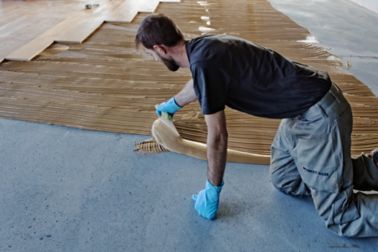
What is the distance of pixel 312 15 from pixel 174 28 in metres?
4.79

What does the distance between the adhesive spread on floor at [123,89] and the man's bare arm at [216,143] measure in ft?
2.31

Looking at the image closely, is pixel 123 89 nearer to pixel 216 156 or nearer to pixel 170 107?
pixel 170 107

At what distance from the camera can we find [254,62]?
1475mm

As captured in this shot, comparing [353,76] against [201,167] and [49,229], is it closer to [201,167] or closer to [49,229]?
[201,167]

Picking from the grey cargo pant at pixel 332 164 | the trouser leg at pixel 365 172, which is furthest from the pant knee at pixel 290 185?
the trouser leg at pixel 365 172

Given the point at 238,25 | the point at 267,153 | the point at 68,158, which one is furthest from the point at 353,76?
the point at 68,158

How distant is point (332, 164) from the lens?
1.58 meters

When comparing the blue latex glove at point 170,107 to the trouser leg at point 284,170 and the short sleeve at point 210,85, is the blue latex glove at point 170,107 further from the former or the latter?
the short sleeve at point 210,85

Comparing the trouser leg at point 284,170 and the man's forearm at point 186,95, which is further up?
the man's forearm at point 186,95

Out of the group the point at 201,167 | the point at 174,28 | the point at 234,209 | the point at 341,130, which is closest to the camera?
the point at 174,28

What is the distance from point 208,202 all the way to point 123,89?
1629 mm

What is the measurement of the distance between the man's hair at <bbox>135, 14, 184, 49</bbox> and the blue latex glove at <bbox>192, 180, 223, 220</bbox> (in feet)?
2.17

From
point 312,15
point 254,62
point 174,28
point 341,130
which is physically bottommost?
point 312,15

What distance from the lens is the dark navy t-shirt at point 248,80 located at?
4.61 feet
